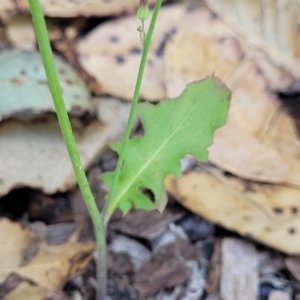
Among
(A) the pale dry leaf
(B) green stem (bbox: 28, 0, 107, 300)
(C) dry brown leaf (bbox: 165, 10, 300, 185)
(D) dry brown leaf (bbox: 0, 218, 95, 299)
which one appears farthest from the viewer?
(A) the pale dry leaf

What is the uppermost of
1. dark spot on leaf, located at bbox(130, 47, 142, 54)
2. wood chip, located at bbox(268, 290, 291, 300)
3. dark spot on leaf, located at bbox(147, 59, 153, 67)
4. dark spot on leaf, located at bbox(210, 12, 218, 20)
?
dark spot on leaf, located at bbox(210, 12, 218, 20)

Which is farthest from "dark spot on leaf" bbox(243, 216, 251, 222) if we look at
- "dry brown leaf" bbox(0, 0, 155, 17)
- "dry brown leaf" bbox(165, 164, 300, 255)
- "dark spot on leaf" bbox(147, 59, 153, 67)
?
"dry brown leaf" bbox(0, 0, 155, 17)

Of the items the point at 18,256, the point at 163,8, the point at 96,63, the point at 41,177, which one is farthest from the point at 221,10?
the point at 18,256

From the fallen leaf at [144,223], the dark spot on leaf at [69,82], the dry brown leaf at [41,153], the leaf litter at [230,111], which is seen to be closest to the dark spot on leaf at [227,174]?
the leaf litter at [230,111]

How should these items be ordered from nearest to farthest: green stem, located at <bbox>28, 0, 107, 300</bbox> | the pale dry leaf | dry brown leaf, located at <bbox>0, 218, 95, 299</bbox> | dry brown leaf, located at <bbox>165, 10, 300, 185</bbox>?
green stem, located at <bbox>28, 0, 107, 300</bbox> < dry brown leaf, located at <bbox>0, 218, 95, 299</bbox> < dry brown leaf, located at <bbox>165, 10, 300, 185</bbox> < the pale dry leaf

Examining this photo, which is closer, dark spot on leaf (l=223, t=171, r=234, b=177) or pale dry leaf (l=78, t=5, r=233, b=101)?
dark spot on leaf (l=223, t=171, r=234, b=177)

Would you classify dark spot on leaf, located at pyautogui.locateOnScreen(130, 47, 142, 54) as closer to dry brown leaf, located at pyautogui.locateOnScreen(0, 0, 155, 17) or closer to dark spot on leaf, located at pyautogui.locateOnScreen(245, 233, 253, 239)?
dry brown leaf, located at pyautogui.locateOnScreen(0, 0, 155, 17)
